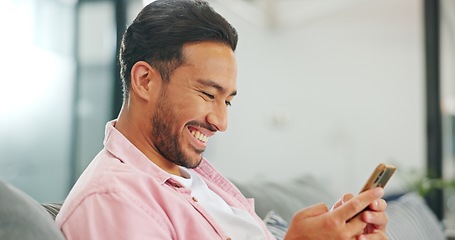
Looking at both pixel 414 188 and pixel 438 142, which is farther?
pixel 438 142

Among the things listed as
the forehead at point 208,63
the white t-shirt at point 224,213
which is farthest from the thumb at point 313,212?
the forehead at point 208,63

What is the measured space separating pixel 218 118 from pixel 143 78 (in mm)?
172

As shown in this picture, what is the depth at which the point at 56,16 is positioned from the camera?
2.91 metres

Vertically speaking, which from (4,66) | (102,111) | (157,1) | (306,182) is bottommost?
(306,182)

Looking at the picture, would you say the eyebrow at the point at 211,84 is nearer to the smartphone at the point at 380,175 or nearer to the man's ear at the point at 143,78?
the man's ear at the point at 143,78

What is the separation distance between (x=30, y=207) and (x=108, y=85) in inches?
92.1

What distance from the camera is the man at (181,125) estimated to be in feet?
3.56

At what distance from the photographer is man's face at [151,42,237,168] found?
1.18 metres

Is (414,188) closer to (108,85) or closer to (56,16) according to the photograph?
(108,85)

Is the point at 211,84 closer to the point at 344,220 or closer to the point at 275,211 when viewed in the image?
the point at 344,220

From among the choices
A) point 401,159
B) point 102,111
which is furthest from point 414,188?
point 102,111

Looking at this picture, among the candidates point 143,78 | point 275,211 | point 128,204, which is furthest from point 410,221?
point 128,204

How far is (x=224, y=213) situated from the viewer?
1269 millimetres

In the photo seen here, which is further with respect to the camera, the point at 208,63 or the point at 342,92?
the point at 342,92
